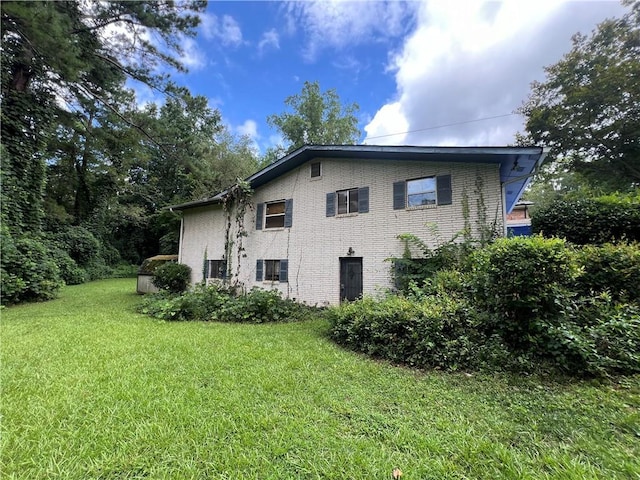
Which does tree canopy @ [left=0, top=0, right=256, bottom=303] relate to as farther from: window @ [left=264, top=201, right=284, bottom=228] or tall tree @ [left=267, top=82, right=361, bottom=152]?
tall tree @ [left=267, top=82, right=361, bottom=152]

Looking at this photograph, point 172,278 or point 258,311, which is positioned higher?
point 172,278

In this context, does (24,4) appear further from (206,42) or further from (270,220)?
(270,220)

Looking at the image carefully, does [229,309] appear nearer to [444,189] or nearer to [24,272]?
[444,189]

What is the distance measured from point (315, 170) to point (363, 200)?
2.44m

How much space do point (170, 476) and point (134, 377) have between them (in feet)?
7.31

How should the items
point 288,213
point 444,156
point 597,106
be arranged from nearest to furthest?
point 444,156 → point 288,213 → point 597,106

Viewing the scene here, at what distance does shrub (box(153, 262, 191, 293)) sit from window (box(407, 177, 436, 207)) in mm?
10553

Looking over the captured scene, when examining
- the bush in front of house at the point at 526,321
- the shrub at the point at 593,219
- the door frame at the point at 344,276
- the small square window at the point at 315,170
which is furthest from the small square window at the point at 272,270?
the shrub at the point at 593,219

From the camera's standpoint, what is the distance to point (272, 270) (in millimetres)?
11352

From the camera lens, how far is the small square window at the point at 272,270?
1119cm

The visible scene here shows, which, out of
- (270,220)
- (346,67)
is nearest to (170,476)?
(270,220)

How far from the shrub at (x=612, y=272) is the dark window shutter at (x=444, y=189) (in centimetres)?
344

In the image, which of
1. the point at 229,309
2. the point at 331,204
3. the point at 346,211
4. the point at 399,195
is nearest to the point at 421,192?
the point at 399,195

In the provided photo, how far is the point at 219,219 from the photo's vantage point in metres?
12.8
